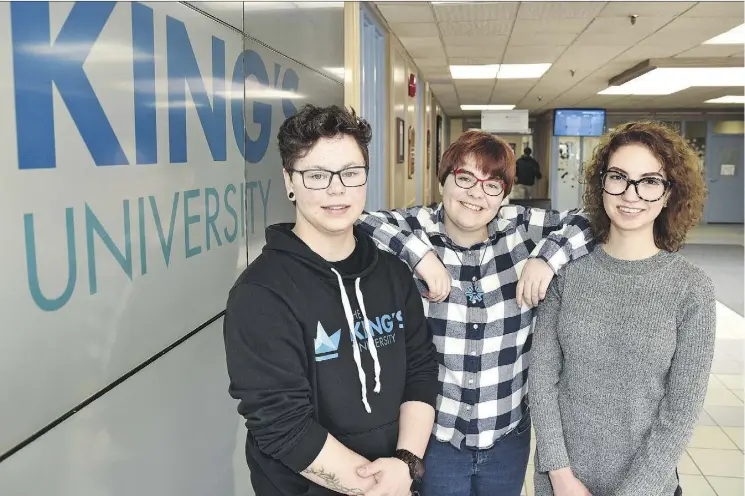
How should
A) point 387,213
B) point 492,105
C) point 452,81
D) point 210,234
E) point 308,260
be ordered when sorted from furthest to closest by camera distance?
1. point 492,105
2. point 452,81
3. point 210,234
4. point 387,213
5. point 308,260

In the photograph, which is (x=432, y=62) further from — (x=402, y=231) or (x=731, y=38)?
(x=402, y=231)

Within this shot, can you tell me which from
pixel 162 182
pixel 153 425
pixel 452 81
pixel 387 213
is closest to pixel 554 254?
pixel 387 213

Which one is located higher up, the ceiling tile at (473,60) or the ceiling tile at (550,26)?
the ceiling tile at (473,60)

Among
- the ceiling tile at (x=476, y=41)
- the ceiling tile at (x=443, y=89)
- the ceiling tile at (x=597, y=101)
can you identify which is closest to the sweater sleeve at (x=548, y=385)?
the ceiling tile at (x=476, y=41)

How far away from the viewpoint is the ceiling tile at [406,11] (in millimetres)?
4975

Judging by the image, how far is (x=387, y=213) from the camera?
73.5 inches

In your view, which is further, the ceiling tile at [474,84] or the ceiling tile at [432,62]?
the ceiling tile at [474,84]

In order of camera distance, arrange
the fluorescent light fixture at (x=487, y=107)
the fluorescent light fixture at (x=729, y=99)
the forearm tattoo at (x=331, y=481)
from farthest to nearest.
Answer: the fluorescent light fixture at (x=487, y=107)
the fluorescent light fixture at (x=729, y=99)
the forearm tattoo at (x=331, y=481)

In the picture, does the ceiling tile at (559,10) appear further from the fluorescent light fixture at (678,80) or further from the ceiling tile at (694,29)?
the fluorescent light fixture at (678,80)

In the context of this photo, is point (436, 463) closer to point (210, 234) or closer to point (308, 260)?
point (308, 260)

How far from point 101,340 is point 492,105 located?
1385cm

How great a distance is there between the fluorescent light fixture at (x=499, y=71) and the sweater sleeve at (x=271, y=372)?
24.6 ft

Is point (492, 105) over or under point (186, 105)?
over

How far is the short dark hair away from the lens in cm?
136
